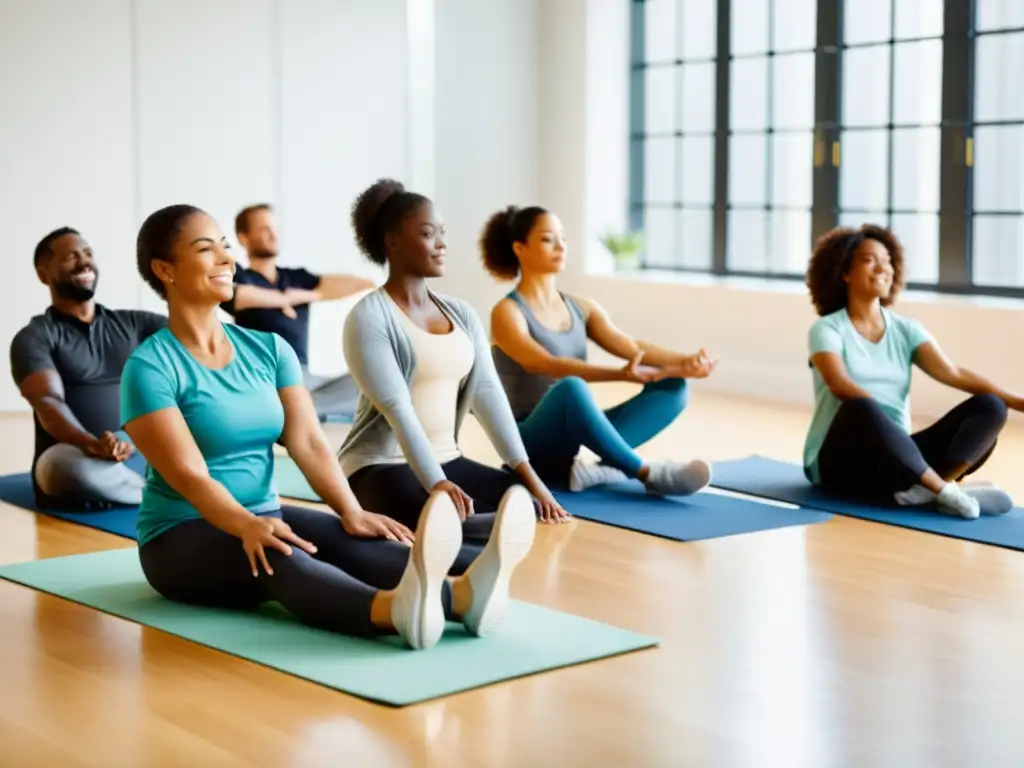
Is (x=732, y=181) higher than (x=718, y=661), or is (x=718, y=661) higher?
(x=732, y=181)

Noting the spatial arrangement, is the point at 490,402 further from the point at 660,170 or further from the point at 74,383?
the point at 660,170

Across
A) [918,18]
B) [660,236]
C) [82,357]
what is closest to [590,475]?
[82,357]

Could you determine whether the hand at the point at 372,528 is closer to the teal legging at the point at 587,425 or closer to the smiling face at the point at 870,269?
the teal legging at the point at 587,425

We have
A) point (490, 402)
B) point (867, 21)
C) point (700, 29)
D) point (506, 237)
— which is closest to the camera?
point (490, 402)

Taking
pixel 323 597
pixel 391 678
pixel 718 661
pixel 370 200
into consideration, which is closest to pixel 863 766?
pixel 718 661

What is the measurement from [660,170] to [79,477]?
465 cm

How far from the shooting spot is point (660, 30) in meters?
8.64

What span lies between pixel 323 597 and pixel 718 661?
2.56 feet

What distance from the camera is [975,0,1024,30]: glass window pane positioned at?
273 inches

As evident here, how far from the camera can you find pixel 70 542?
447 cm

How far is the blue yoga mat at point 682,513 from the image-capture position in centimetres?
459

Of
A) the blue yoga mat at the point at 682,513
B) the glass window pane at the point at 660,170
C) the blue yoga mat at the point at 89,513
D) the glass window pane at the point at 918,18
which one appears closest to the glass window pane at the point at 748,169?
the glass window pane at the point at 660,170

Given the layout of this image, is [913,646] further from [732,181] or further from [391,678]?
[732,181]

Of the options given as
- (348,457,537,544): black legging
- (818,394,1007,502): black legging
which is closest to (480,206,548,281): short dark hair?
(348,457,537,544): black legging
